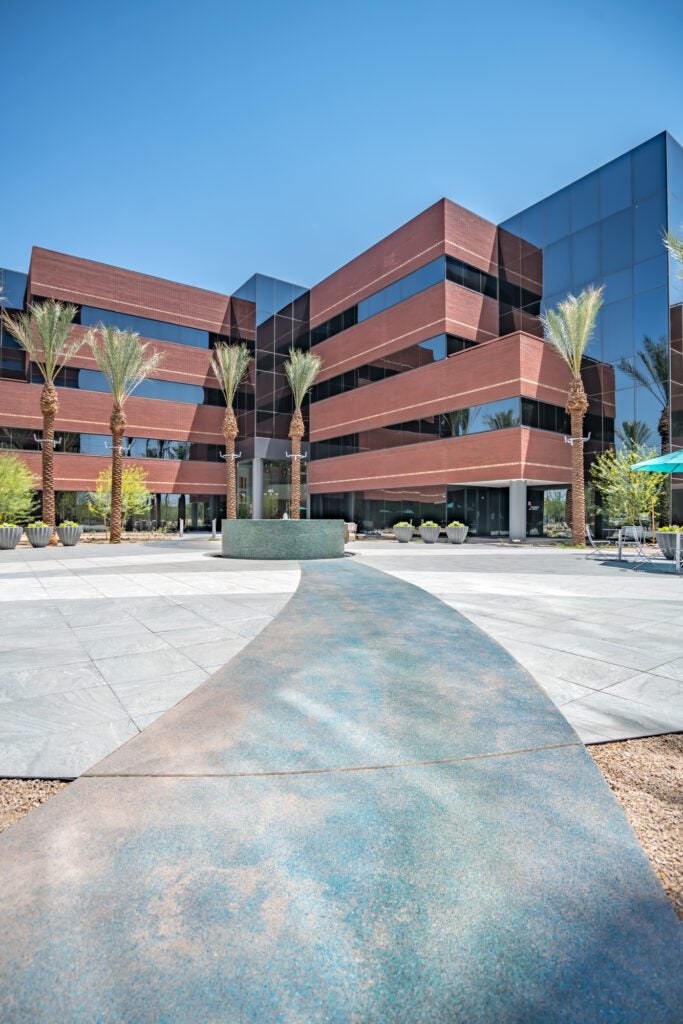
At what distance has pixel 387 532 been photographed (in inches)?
1332

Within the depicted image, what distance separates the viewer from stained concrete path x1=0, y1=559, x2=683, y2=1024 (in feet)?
5.32

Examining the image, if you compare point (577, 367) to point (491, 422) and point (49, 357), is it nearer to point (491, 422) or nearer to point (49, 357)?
point (491, 422)

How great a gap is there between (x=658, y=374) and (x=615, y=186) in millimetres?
10324

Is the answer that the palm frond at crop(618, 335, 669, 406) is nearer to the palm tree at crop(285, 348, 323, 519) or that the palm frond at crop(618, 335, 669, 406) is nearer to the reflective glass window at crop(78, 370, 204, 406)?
the palm tree at crop(285, 348, 323, 519)

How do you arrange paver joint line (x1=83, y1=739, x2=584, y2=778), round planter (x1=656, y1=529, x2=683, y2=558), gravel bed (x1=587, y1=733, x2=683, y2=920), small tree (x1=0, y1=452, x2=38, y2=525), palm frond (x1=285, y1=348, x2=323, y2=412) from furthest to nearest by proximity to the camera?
palm frond (x1=285, y1=348, x2=323, y2=412) → small tree (x1=0, y1=452, x2=38, y2=525) → round planter (x1=656, y1=529, x2=683, y2=558) → paver joint line (x1=83, y1=739, x2=584, y2=778) → gravel bed (x1=587, y1=733, x2=683, y2=920)

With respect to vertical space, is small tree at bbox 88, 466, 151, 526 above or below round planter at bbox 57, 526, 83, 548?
above

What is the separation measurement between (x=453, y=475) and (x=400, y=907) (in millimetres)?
27412

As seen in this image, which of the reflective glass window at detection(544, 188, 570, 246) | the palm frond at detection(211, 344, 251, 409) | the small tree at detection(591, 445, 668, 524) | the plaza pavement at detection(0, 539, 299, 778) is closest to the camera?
the plaza pavement at detection(0, 539, 299, 778)

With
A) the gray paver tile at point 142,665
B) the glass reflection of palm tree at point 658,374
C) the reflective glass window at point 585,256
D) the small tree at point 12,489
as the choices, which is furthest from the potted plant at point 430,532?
the gray paver tile at point 142,665

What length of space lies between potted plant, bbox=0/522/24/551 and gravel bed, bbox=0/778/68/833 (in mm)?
21095

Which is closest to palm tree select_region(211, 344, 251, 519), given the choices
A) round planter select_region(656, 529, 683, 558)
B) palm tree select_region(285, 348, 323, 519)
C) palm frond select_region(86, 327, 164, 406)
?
palm tree select_region(285, 348, 323, 519)

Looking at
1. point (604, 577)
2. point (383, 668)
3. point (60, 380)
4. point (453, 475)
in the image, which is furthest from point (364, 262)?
point (383, 668)

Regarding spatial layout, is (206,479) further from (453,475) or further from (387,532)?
(453,475)

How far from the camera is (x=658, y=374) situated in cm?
2498
